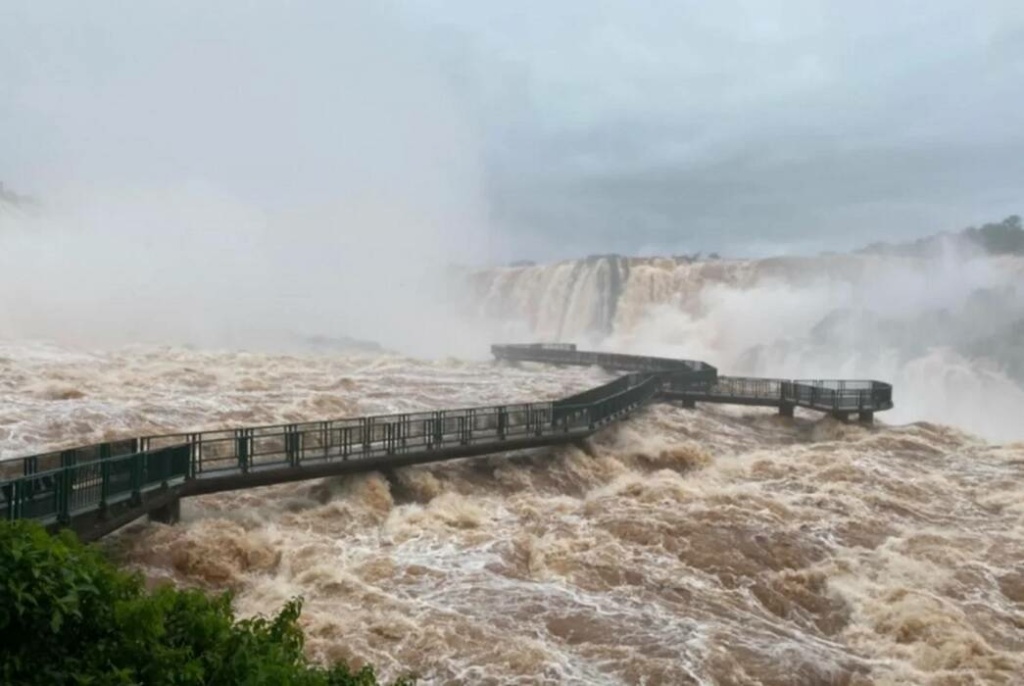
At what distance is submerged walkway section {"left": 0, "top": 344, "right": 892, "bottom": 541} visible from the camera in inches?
472

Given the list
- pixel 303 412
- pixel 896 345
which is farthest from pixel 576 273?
pixel 303 412

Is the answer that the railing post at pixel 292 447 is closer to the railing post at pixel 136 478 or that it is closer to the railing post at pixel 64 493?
the railing post at pixel 136 478

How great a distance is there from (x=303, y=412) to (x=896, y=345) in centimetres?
4395

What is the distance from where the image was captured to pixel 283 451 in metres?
16.6

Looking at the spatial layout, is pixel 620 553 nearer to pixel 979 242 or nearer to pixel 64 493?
pixel 64 493

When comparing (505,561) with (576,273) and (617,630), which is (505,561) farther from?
(576,273)

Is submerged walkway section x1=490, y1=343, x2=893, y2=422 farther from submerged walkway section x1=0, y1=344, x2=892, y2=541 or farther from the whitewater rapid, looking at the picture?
the whitewater rapid

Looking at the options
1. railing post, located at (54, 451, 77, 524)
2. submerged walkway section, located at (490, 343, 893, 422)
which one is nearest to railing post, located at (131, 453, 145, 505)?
railing post, located at (54, 451, 77, 524)

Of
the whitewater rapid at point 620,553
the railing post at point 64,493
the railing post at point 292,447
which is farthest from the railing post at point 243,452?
the railing post at point 64,493

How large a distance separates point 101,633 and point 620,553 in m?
10.7

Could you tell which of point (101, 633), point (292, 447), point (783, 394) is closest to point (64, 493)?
point (292, 447)

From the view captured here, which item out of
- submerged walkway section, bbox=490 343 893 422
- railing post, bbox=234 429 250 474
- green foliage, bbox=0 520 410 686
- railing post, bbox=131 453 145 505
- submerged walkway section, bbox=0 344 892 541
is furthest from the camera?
submerged walkway section, bbox=490 343 893 422

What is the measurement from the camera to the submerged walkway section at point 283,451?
12.0 meters

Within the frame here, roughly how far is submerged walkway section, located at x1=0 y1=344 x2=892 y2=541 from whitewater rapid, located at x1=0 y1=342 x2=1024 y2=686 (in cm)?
54
